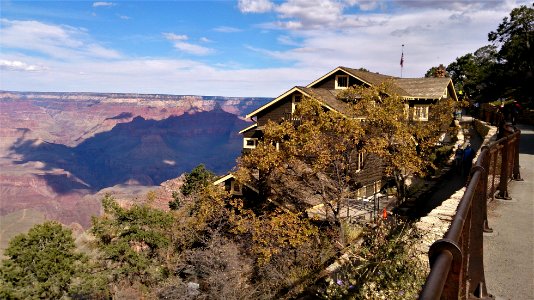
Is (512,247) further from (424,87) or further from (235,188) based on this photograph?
(424,87)

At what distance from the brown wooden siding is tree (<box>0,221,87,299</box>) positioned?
17.6 m

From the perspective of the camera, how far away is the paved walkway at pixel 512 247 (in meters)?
4.77

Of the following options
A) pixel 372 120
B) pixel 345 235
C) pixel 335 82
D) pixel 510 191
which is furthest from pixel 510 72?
pixel 510 191

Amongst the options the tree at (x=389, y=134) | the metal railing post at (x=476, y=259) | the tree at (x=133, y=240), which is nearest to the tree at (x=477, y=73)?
the tree at (x=389, y=134)

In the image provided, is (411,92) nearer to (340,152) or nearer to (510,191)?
(340,152)

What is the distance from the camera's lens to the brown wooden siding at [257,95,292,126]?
3288 centimetres

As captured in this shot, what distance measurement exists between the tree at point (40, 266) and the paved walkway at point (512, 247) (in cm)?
2410

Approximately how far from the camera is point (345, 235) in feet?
67.5

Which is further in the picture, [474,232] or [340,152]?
[340,152]

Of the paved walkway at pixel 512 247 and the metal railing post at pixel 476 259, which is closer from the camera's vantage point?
the metal railing post at pixel 476 259

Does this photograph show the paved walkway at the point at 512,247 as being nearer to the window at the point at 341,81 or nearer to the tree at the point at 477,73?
the window at the point at 341,81

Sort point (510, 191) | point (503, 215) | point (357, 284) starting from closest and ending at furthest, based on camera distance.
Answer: point (357, 284) < point (503, 215) < point (510, 191)

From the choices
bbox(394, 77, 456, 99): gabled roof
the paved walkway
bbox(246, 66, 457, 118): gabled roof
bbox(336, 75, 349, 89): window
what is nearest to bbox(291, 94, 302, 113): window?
bbox(246, 66, 457, 118): gabled roof

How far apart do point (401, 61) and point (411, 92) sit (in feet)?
42.0
